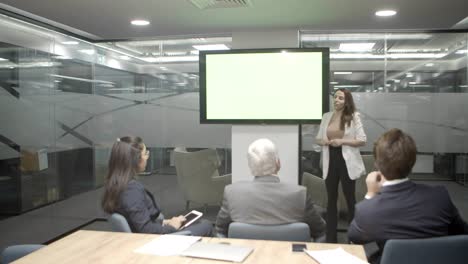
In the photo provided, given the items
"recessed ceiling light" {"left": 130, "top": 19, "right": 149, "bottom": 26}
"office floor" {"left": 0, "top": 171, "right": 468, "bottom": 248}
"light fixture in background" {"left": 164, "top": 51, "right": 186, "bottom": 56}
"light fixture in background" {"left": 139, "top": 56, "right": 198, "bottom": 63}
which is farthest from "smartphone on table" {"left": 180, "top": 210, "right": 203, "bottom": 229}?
"light fixture in background" {"left": 164, "top": 51, "right": 186, "bottom": 56}

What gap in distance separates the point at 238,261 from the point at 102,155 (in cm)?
471

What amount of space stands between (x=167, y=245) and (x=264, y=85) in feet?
9.62

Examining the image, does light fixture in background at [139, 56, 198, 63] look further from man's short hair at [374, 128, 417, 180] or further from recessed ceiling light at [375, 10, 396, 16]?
man's short hair at [374, 128, 417, 180]

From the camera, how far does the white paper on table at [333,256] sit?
1.80 m

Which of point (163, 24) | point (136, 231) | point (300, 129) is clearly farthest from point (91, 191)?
point (136, 231)

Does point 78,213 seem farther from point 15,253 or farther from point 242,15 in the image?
point 15,253

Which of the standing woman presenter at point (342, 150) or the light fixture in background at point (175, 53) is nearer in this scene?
the standing woman presenter at point (342, 150)

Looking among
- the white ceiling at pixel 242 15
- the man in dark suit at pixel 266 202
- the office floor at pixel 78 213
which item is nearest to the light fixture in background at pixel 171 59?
the white ceiling at pixel 242 15

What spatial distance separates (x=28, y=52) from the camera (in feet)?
15.8

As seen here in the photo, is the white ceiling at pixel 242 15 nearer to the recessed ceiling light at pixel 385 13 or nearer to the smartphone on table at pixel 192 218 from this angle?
the recessed ceiling light at pixel 385 13

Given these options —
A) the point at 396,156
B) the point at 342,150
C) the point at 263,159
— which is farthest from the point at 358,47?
the point at 396,156

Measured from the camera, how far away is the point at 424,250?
178 cm

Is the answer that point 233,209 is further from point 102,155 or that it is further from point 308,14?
point 102,155

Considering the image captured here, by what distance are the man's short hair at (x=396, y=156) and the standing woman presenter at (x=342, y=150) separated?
1.97 metres
